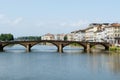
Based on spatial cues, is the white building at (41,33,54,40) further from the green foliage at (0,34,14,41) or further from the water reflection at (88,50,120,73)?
the water reflection at (88,50,120,73)

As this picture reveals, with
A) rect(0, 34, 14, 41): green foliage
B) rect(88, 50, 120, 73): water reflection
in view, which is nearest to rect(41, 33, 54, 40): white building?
rect(0, 34, 14, 41): green foliage

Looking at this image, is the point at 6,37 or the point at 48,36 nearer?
the point at 6,37

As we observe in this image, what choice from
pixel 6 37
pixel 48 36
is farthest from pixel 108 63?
pixel 48 36

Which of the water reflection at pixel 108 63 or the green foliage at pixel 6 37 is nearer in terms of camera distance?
the water reflection at pixel 108 63

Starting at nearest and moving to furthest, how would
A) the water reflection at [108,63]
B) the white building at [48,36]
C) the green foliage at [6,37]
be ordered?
the water reflection at [108,63]
the green foliage at [6,37]
the white building at [48,36]

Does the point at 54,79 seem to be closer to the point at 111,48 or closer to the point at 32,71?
the point at 32,71

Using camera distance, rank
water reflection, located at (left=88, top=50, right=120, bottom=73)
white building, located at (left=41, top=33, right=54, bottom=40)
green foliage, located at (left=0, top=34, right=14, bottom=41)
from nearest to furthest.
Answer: water reflection, located at (left=88, top=50, right=120, bottom=73), green foliage, located at (left=0, top=34, right=14, bottom=41), white building, located at (left=41, top=33, right=54, bottom=40)

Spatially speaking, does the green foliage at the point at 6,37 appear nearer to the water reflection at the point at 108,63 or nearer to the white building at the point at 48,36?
the white building at the point at 48,36

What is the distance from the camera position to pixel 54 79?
26672 millimetres

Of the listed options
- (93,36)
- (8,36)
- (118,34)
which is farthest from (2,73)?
(8,36)

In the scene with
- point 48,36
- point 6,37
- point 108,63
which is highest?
point 48,36

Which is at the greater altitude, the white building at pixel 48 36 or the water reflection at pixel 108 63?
the white building at pixel 48 36

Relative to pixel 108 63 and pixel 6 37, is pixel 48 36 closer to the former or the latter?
pixel 6 37

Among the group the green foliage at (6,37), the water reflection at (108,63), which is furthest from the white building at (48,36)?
the water reflection at (108,63)
